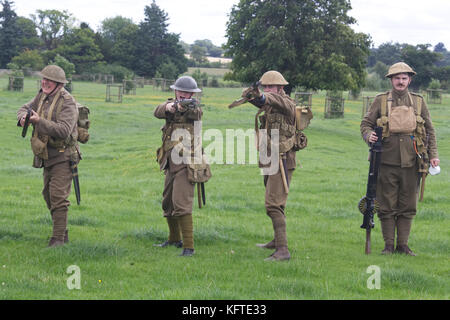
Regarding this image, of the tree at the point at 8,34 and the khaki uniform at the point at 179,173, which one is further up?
the tree at the point at 8,34

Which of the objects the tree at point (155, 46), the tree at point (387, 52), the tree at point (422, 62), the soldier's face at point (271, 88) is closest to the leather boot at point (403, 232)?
the soldier's face at point (271, 88)

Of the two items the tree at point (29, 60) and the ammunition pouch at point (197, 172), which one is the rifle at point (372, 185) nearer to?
the ammunition pouch at point (197, 172)

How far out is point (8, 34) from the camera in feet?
339

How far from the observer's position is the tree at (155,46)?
106 meters

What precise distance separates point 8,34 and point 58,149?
339 feet

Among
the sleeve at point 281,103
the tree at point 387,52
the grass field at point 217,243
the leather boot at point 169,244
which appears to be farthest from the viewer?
the tree at point 387,52

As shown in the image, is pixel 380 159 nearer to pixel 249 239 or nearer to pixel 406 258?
pixel 406 258

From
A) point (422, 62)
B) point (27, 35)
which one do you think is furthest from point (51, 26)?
point (422, 62)

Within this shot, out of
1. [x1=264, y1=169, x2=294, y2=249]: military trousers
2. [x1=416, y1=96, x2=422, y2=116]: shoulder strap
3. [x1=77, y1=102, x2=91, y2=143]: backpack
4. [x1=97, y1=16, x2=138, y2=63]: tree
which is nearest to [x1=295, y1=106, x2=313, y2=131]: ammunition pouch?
[x1=264, y1=169, x2=294, y2=249]: military trousers

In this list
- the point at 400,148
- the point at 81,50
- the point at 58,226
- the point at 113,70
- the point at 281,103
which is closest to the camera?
the point at 281,103

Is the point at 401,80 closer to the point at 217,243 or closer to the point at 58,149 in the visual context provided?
the point at 217,243

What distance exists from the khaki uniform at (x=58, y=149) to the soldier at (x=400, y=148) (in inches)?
165

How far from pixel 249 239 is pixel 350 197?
4822mm
